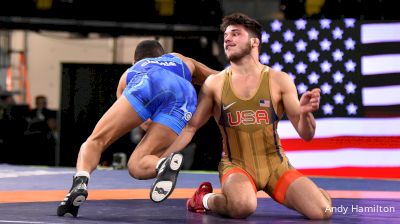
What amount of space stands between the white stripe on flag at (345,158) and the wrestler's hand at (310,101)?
16.1 ft

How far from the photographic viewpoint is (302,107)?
416cm

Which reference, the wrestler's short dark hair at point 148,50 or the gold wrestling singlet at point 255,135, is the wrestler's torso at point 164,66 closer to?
the wrestler's short dark hair at point 148,50

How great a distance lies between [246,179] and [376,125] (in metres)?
4.70

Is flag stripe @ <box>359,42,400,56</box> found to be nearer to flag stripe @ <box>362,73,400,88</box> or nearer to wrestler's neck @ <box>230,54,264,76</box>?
flag stripe @ <box>362,73,400,88</box>

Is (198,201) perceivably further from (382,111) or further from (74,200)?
(382,111)

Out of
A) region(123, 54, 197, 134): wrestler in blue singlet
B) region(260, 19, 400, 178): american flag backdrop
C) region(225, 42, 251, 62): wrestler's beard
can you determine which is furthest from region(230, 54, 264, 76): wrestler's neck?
region(260, 19, 400, 178): american flag backdrop

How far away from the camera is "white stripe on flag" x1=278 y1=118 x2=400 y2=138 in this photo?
8852 millimetres

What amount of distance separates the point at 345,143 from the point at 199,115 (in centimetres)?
459

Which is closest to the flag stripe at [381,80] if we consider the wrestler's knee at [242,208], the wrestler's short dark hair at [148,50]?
the wrestler's short dark hair at [148,50]

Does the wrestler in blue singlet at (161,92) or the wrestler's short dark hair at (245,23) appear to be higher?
the wrestler's short dark hair at (245,23)

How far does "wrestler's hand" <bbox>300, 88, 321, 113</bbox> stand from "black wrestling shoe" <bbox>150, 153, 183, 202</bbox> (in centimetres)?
73

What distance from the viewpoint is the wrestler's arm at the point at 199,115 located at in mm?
4688

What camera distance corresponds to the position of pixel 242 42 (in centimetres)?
458

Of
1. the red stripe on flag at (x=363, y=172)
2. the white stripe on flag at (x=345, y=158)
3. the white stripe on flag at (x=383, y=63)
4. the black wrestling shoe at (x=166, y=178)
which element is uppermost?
the white stripe on flag at (x=383, y=63)
